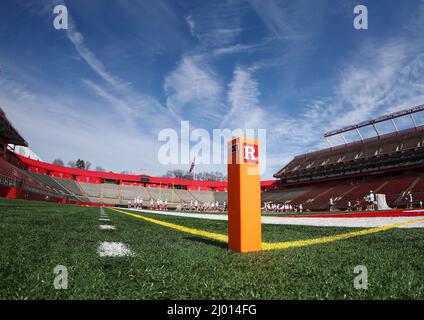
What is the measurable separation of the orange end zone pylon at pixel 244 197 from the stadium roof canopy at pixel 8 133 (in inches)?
1452

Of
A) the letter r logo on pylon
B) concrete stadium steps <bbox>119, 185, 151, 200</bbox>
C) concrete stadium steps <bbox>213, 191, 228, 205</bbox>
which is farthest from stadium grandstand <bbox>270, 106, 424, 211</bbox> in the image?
the letter r logo on pylon

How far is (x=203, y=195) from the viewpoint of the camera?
62719mm

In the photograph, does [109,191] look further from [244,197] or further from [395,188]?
[244,197]

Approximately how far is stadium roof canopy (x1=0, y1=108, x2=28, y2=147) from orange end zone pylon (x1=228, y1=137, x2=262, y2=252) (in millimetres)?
36891

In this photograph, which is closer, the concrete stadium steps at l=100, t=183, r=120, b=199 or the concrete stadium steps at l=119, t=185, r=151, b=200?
the concrete stadium steps at l=100, t=183, r=120, b=199

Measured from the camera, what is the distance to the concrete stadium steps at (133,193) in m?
53.6

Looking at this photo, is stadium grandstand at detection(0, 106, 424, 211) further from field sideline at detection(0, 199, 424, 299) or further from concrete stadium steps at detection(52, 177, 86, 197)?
field sideline at detection(0, 199, 424, 299)

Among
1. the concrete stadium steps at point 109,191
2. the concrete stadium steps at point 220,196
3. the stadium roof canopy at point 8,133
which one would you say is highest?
the stadium roof canopy at point 8,133

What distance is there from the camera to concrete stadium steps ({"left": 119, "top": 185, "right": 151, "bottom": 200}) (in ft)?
176

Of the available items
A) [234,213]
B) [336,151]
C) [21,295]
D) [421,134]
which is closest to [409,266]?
[234,213]

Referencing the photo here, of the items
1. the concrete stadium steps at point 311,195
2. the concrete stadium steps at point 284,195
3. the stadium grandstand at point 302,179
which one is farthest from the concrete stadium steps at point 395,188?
the concrete stadium steps at point 284,195

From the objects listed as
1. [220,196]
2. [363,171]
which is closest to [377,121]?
[363,171]

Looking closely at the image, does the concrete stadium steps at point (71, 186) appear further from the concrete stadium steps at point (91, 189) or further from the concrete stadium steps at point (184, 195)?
the concrete stadium steps at point (184, 195)
